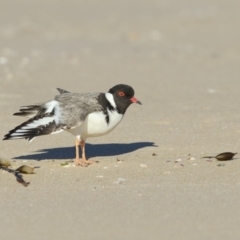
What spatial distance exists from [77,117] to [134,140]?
1339mm

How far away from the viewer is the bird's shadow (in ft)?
25.9

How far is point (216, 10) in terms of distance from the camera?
880 inches

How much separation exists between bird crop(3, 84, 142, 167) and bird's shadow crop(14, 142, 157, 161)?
0.38 metres

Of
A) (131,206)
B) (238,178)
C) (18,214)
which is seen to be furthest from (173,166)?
(18,214)

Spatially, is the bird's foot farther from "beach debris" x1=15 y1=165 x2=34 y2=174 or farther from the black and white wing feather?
"beach debris" x1=15 y1=165 x2=34 y2=174

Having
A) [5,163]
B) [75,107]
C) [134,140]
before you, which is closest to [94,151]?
[134,140]

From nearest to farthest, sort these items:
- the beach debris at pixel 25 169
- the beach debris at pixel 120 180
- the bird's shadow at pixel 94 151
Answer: the beach debris at pixel 120 180 → the beach debris at pixel 25 169 → the bird's shadow at pixel 94 151

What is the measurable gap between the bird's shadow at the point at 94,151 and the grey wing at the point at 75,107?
62 centimetres

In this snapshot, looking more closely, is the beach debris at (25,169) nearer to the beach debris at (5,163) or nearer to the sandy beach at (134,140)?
the sandy beach at (134,140)

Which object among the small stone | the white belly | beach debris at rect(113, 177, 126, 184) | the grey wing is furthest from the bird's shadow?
the small stone

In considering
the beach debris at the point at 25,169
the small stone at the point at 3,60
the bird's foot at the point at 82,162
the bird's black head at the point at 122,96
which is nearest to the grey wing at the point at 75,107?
the bird's black head at the point at 122,96

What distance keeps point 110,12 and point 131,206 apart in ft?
57.6

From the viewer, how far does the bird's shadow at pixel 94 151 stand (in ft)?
25.9

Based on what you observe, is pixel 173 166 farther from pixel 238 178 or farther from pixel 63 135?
pixel 63 135
